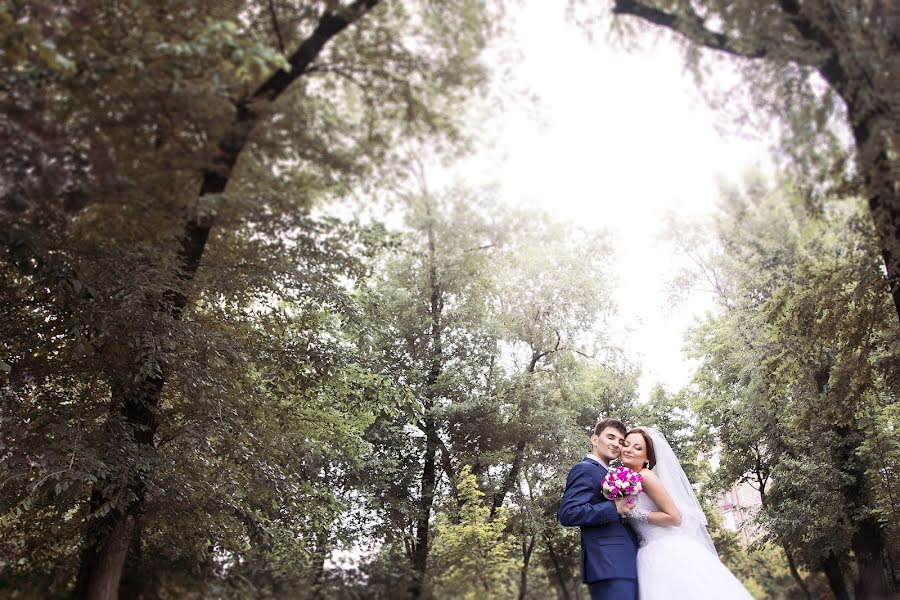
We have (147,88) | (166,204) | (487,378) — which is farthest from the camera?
(487,378)

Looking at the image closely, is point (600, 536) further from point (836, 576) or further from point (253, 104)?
point (836, 576)

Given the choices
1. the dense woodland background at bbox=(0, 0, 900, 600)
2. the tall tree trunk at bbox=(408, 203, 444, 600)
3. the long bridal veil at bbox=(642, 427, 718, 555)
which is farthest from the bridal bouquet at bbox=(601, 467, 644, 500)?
the tall tree trunk at bbox=(408, 203, 444, 600)

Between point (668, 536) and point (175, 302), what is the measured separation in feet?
18.2

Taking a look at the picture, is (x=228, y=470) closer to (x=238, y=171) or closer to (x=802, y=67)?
(x=238, y=171)

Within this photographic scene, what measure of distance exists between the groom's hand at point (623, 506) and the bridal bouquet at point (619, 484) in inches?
1.2

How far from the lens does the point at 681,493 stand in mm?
6059

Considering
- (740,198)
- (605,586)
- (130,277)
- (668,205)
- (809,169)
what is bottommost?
(605,586)

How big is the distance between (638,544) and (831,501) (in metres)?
12.0

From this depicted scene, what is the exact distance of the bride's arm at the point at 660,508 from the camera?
18.2ft

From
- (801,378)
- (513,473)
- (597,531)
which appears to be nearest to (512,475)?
(513,473)

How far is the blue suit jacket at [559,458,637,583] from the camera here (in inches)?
204

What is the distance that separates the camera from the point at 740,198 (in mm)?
9758

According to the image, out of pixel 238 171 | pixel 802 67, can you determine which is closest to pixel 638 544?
pixel 802 67

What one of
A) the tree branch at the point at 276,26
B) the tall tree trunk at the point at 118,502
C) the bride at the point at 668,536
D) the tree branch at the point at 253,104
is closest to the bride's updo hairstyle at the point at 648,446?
the bride at the point at 668,536
